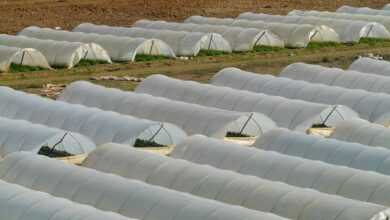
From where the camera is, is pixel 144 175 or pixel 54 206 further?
pixel 144 175

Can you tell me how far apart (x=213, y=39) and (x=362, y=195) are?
30.6m

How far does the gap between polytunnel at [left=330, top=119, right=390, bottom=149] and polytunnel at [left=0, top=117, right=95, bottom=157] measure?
879 centimetres

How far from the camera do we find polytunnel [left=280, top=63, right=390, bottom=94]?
44.7m

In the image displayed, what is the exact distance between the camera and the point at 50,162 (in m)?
30.6

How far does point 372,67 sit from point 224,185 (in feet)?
71.2

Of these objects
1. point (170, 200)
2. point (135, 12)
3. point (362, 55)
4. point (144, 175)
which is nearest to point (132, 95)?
point (144, 175)

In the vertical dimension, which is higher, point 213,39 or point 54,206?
point 54,206

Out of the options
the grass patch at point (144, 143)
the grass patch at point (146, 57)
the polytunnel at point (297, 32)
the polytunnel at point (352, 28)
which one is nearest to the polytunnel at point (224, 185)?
the grass patch at point (144, 143)

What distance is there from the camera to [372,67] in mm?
48969

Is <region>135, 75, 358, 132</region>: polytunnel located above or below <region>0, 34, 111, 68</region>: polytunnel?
above

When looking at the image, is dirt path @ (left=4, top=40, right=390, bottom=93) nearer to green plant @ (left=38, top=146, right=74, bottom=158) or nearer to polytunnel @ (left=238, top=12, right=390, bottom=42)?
polytunnel @ (left=238, top=12, right=390, bottom=42)

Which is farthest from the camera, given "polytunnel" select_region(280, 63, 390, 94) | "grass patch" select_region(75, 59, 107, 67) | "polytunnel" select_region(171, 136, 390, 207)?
"grass patch" select_region(75, 59, 107, 67)

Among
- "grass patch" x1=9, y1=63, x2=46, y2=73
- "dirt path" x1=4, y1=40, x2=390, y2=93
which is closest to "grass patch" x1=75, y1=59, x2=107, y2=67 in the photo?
"dirt path" x1=4, y1=40, x2=390, y2=93

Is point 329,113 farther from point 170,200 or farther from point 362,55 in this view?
point 362,55
